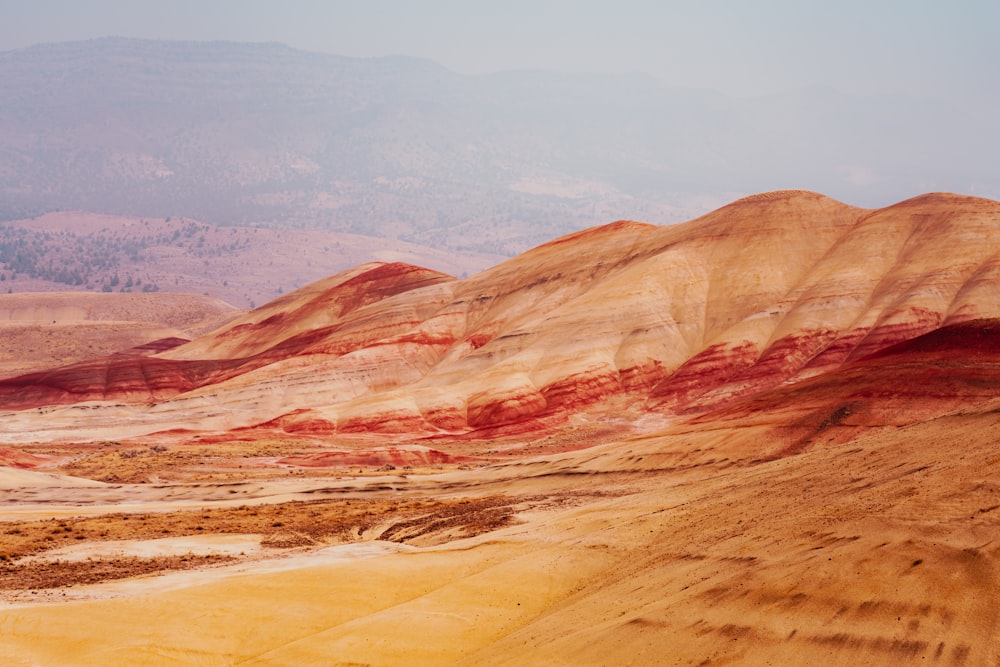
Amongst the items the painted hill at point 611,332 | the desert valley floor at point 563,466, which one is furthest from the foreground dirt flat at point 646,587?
the painted hill at point 611,332

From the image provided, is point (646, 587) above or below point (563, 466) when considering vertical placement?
above

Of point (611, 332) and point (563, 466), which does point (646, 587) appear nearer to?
point (563, 466)

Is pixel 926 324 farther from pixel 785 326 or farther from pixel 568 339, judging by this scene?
pixel 568 339

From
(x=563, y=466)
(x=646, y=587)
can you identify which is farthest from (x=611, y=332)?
(x=646, y=587)

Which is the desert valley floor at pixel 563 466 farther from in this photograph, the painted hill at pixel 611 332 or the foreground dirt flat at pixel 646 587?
the painted hill at pixel 611 332

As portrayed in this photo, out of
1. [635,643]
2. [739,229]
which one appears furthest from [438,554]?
[739,229]
